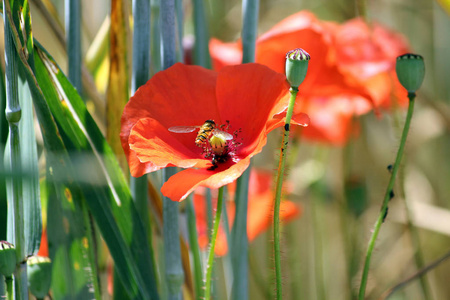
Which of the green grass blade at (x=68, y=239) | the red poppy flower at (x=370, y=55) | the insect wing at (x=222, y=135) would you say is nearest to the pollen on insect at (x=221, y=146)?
the insect wing at (x=222, y=135)

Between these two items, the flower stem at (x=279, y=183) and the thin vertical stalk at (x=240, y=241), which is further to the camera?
the thin vertical stalk at (x=240, y=241)

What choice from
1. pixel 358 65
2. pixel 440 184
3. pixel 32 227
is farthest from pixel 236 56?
pixel 440 184

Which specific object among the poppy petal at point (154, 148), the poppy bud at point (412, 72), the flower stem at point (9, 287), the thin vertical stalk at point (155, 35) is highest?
the thin vertical stalk at point (155, 35)

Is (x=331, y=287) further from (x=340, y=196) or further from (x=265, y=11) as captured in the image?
(x=265, y=11)

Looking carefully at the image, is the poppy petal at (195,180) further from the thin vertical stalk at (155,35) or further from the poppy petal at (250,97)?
the thin vertical stalk at (155,35)

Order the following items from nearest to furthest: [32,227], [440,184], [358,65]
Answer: [32,227], [358,65], [440,184]

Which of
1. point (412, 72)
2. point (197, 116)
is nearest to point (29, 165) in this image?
point (197, 116)

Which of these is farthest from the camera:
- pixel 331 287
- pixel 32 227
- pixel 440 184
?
pixel 440 184
